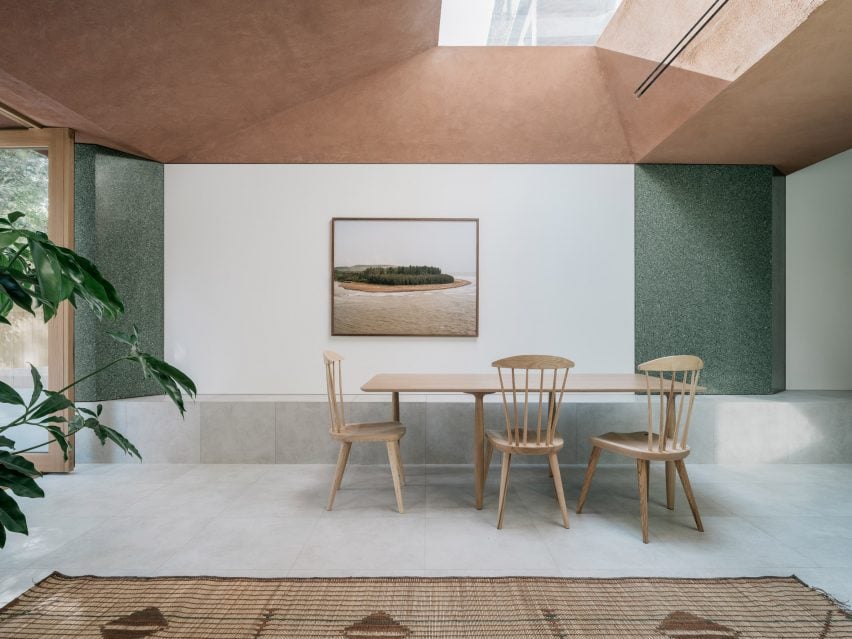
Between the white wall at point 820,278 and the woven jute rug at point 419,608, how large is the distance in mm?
3311

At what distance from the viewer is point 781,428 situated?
3.93 metres

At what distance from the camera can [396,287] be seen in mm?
4441

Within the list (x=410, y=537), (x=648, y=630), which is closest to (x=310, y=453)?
(x=410, y=537)

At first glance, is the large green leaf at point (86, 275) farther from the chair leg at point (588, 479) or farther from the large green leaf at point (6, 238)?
the chair leg at point (588, 479)

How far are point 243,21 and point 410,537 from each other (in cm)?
292

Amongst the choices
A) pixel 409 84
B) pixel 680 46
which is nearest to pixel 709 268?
pixel 680 46

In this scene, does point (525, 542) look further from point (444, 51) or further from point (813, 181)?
point (813, 181)

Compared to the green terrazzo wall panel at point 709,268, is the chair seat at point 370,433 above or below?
below

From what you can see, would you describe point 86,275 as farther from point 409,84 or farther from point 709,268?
point 709,268

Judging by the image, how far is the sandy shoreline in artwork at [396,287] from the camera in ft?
14.5

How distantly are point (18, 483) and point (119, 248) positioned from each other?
3.08 metres

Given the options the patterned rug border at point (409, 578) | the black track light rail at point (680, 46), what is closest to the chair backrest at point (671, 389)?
the patterned rug border at point (409, 578)

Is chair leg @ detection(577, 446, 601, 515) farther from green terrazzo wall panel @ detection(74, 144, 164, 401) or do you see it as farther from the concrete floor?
green terrazzo wall panel @ detection(74, 144, 164, 401)

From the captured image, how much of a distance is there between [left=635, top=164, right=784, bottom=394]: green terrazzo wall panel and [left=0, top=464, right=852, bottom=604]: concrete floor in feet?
3.48
